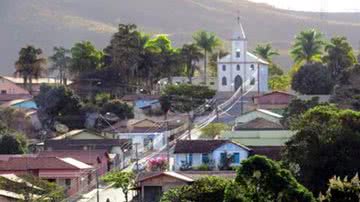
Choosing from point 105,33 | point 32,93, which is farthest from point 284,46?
point 32,93

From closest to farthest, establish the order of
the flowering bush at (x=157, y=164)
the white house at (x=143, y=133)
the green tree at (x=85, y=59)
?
the flowering bush at (x=157, y=164), the white house at (x=143, y=133), the green tree at (x=85, y=59)

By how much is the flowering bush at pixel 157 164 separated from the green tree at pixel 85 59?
23180 mm

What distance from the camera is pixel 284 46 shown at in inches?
5699

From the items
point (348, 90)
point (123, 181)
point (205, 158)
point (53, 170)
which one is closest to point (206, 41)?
point (348, 90)

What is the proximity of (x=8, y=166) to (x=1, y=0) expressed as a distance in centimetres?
12249

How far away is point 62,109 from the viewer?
60438 millimetres

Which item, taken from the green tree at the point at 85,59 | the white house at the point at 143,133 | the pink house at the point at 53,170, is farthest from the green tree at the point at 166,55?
the pink house at the point at 53,170

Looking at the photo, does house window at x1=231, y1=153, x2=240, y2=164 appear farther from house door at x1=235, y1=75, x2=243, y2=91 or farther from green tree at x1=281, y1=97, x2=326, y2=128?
house door at x1=235, y1=75, x2=243, y2=91

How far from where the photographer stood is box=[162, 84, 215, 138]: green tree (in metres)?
61.5

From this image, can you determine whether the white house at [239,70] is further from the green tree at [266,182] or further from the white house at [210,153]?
the green tree at [266,182]

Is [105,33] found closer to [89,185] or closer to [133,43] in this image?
[133,43]

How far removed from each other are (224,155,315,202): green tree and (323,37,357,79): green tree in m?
35.8

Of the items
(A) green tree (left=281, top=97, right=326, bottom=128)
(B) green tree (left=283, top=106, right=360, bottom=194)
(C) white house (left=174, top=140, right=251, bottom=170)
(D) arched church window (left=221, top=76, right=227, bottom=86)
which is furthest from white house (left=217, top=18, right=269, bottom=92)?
(B) green tree (left=283, top=106, right=360, bottom=194)

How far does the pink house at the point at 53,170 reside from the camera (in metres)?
44.6
